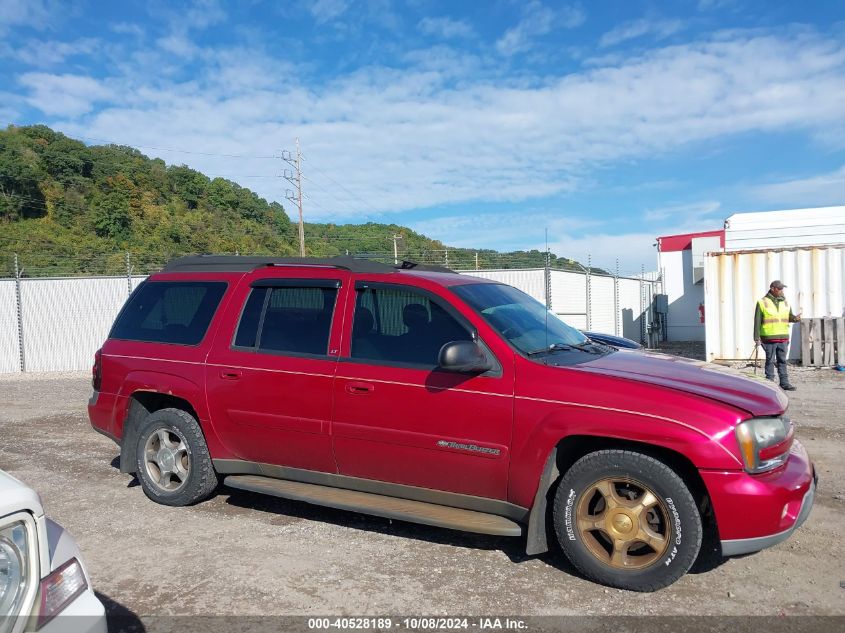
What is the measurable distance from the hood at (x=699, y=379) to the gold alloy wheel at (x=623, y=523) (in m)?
0.62

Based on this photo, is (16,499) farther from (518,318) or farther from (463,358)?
(518,318)

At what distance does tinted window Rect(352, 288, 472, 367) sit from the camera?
4262 millimetres

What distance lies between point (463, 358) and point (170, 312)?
9.36 ft

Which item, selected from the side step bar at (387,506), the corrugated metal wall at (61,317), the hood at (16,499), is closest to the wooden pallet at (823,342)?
the corrugated metal wall at (61,317)

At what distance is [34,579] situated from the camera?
7.02ft

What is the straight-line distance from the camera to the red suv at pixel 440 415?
3.52m

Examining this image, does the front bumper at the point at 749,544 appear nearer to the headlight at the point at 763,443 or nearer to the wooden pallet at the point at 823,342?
the headlight at the point at 763,443

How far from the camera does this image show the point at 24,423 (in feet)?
29.8

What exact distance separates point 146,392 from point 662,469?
401 centimetres

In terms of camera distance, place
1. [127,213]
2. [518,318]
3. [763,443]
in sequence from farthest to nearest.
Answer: [127,213]
[518,318]
[763,443]

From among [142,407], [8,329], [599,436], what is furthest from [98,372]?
[8,329]

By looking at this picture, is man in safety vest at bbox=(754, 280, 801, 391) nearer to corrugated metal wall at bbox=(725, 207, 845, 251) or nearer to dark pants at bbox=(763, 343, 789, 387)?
dark pants at bbox=(763, 343, 789, 387)

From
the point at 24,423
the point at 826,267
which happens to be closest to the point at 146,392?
the point at 24,423

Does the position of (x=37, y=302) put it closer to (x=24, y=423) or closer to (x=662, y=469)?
(x=24, y=423)
